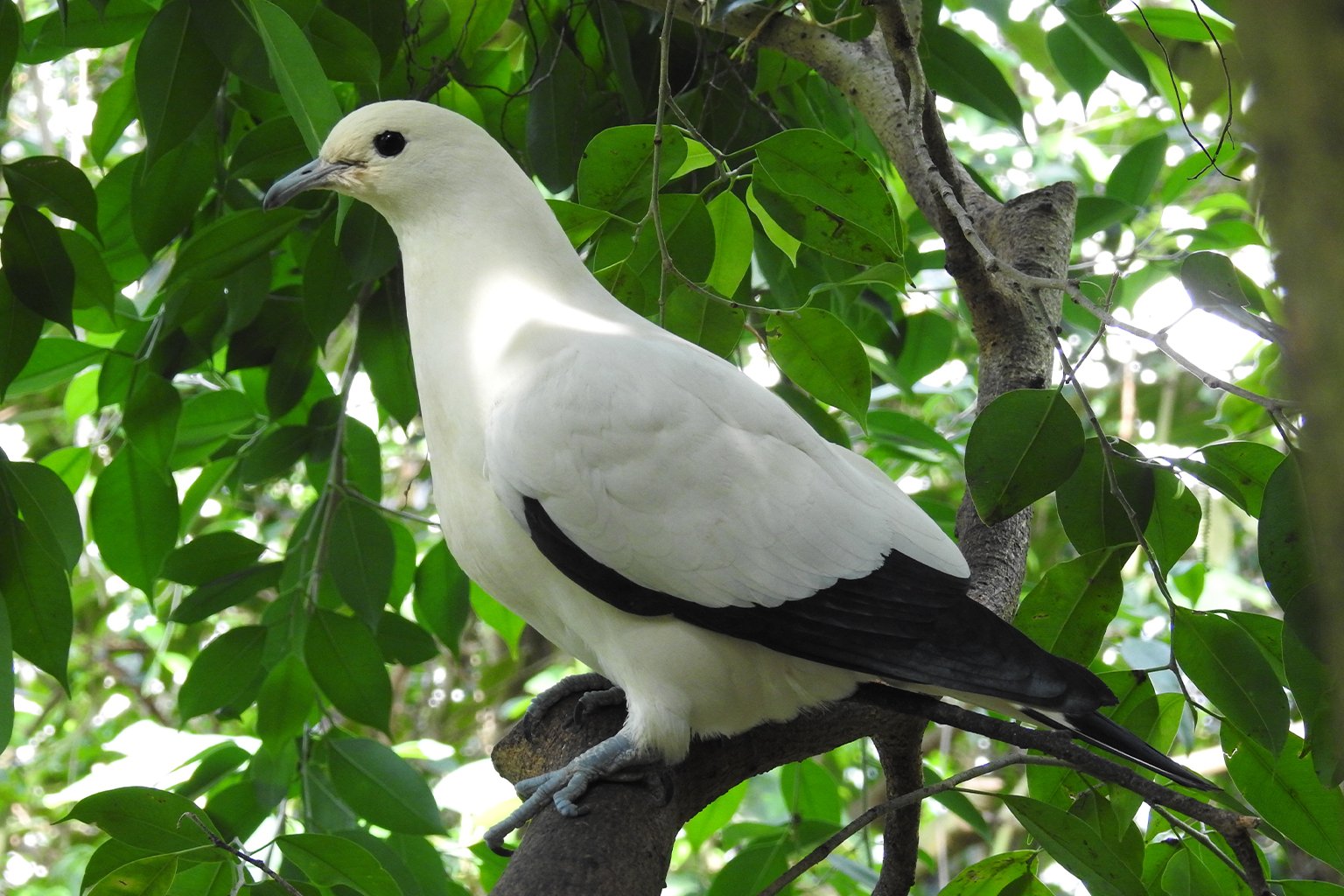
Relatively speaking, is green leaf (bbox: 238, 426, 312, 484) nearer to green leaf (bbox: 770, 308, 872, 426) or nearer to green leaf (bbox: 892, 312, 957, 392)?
green leaf (bbox: 770, 308, 872, 426)

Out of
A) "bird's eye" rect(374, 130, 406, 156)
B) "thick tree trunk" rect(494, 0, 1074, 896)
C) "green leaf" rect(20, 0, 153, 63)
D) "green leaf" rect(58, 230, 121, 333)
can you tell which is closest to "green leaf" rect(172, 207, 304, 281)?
"green leaf" rect(58, 230, 121, 333)

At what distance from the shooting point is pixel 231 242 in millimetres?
1929

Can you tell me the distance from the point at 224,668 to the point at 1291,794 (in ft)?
5.50

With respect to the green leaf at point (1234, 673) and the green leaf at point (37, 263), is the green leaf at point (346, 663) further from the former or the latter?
the green leaf at point (1234, 673)

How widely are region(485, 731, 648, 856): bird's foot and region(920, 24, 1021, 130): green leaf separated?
4.32 ft

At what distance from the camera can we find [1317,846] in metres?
1.55

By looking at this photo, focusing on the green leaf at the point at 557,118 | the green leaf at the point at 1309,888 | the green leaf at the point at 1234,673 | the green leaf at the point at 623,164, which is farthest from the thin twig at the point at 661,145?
the green leaf at the point at 1309,888

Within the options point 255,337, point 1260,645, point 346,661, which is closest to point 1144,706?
point 1260,645

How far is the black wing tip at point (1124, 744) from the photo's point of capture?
1447 millimetres

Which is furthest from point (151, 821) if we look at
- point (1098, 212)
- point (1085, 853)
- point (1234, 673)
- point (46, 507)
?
point (1098, 212)

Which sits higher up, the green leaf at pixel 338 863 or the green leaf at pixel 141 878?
the green leaf at pixel 141 878

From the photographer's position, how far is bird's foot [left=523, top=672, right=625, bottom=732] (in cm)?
182

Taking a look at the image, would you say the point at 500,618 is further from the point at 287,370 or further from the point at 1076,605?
the point at 1076,605

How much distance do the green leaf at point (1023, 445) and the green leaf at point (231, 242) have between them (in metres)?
1.18
